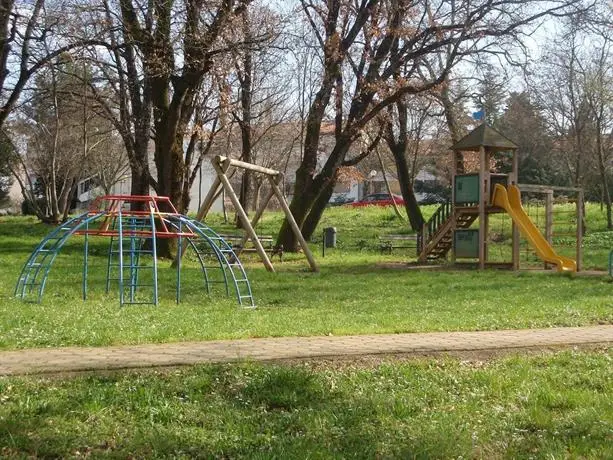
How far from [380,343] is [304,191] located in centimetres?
2056

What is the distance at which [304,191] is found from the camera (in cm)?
2942

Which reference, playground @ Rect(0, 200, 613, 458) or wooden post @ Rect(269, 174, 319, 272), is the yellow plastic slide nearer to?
wooden post @ Rect(269, 174, 319, 272)

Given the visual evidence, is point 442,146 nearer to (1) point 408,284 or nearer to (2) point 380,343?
(1) point 408,284

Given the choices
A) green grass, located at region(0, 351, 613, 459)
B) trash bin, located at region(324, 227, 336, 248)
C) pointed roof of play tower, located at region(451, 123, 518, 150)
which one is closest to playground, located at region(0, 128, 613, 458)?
green grass, located at region(0, 351, 613, 459)

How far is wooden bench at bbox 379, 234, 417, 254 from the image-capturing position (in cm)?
3312

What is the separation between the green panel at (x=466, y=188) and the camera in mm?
26594

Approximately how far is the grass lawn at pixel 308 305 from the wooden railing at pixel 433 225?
2.84 m

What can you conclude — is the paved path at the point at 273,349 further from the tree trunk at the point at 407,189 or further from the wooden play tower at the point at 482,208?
the tree trunk at the point at 407,189

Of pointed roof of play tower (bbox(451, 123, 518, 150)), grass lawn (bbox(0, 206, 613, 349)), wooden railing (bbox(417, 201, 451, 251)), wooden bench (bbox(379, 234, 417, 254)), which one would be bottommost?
grass lawn (bbox(0, 206, 613, 349))

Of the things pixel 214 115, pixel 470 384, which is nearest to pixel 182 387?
pixel 470 384

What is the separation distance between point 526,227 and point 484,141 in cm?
336

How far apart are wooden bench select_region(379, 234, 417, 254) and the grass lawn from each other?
6.66 meters

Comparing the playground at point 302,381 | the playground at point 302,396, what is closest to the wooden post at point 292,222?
the playground at point 302,381

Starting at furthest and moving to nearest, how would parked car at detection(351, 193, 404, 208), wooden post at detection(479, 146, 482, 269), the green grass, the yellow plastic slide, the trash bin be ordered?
parked car at detection(351, 193, 404, 208) → the trash bin → wooden post at detection(479, 146, 482, 269) → the yellow plastic slide → the green grass
